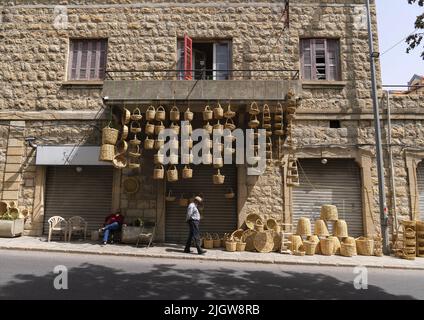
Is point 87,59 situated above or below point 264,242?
Result: above

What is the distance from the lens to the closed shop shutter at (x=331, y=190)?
1097cm

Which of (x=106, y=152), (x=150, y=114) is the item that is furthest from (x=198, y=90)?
(x=106, y=152)

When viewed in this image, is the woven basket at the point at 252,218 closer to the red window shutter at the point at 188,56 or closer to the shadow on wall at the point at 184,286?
the shadow on wall at the point at 184,286

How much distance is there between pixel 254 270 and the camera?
7.63m

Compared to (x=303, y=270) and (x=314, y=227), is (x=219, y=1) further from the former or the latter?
(x=303, y=270)

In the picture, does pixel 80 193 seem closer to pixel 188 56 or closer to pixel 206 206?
pixel 206 206

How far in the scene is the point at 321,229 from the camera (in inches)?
394

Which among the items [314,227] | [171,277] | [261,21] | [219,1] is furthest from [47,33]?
[314,227]

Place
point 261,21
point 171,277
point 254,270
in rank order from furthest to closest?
1. point 261,21
2. point 254,270
3. point 171,277

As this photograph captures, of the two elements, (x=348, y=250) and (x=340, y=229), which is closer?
(x=348, y=250)

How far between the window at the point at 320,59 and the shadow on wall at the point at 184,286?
7447 mm

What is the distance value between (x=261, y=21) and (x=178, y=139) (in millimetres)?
5689

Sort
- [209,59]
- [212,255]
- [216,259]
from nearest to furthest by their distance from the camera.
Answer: [216,259] < [212,255] < [209,59]

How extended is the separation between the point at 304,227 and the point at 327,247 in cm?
90
